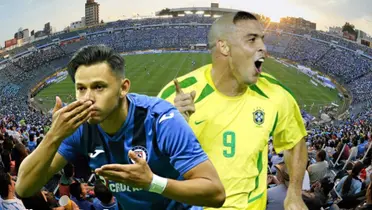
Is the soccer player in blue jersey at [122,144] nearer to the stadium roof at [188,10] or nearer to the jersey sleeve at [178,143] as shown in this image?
the jersey sleeve at [178,143]

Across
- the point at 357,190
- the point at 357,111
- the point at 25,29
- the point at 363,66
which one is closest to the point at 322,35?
the point at 363,66

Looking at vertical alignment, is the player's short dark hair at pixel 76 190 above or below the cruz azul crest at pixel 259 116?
below

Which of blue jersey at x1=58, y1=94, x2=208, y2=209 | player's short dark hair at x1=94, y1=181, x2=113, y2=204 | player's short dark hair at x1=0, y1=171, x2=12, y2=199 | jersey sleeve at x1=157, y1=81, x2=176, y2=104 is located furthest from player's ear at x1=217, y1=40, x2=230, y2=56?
player's short dark hair at x1=0, y1=171, x2=12, y2=199

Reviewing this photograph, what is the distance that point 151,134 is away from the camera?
292 cm

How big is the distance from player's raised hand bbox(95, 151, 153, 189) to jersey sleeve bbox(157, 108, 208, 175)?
0.34 meters

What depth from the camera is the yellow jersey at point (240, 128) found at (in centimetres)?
407

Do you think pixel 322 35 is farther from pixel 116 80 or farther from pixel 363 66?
pixel 116 80

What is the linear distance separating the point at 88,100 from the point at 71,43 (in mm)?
91374

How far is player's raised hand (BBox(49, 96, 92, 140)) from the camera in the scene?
2525 millimetres

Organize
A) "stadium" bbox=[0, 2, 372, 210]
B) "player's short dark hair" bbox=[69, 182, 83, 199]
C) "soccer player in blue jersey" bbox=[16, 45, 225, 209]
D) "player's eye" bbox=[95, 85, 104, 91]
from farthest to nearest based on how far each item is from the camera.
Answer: "stadium" bbox=[0, 2, 372, 210] → "player's short dark hair" bbox=[69, 182, 83, 199] → "player's eye" bbox=[95, 85, 104, 91] → "soccer player in blue jersey" bbox=[16, 45, 225, 209]

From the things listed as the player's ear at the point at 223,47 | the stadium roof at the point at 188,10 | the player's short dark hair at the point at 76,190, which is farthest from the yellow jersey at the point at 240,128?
the stadium roof at the point at 188,10

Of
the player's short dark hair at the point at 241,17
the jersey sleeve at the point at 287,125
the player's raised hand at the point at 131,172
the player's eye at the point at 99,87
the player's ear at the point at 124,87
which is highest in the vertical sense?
the player's short dark hair at the point at 241,17

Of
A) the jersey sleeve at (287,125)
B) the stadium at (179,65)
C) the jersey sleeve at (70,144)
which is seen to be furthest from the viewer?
the stadium at (179,65)

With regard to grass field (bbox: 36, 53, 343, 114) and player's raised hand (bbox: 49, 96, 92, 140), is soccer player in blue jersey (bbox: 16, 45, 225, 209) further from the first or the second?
grass field (bbox: 36, 53, 343, 114)
